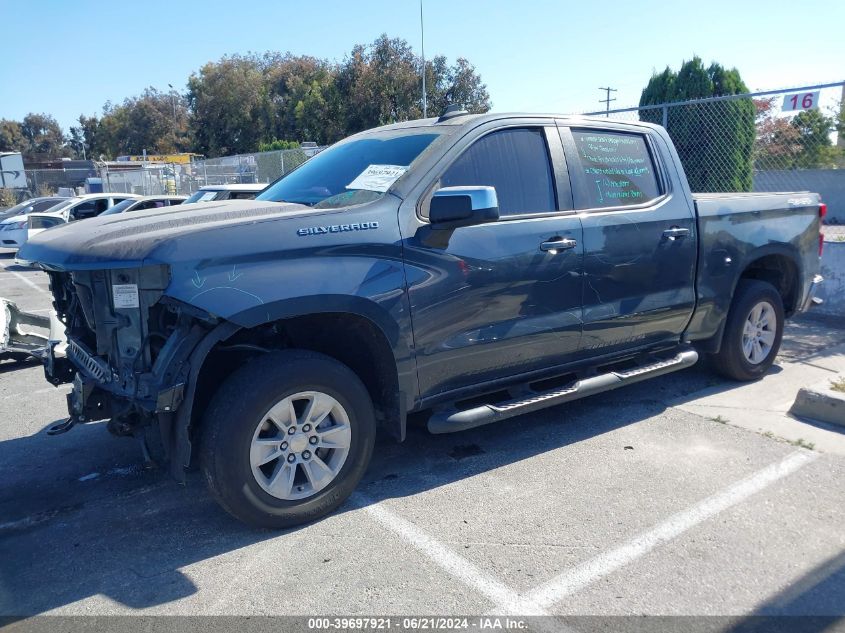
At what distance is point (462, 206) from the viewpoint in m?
3.63

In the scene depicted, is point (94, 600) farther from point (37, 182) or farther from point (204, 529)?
point (37, 182)

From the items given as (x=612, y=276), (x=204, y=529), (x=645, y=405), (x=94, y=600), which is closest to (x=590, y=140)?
(x=612, y=276)

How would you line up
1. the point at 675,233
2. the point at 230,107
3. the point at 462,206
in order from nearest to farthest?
the point at 462,206 → the point at 675,233 → the point at 230,107

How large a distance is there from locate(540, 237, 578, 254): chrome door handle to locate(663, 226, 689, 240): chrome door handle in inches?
37.2

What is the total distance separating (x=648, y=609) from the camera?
293 centimetres

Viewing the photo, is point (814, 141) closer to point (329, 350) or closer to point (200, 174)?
point (329, 350)

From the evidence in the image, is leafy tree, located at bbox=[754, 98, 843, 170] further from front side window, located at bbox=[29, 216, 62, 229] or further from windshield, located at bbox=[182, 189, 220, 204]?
front side window, located at bbox=[29, 216, 62, 229]

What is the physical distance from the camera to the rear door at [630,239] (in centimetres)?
460

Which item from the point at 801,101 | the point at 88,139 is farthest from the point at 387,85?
the point at 88,139

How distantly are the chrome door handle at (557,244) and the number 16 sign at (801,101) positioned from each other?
16.9 feet

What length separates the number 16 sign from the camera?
7832 mm

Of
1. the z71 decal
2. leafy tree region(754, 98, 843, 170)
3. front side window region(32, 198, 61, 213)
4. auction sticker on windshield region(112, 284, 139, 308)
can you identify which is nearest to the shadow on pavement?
auction sticker on windshield region(112, 284, 139, 308)

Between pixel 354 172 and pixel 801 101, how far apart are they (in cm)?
619

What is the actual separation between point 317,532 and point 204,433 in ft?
2.56
